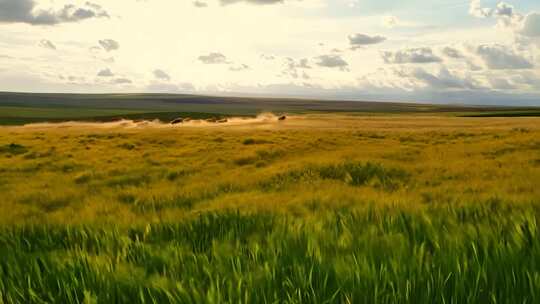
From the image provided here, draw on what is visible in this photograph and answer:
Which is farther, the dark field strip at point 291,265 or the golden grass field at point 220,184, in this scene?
the golden grass field at point 220,184

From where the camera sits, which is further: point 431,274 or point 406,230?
point 406,230

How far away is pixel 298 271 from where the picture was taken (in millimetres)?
3250

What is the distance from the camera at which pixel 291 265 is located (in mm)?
3453

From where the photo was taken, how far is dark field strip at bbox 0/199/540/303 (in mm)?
2975

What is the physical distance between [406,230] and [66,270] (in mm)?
2661

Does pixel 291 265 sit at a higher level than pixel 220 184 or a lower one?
higher

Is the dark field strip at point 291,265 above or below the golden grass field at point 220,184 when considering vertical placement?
above

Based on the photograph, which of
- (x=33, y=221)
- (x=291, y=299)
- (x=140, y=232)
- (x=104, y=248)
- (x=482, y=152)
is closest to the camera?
(x=291, y=299)

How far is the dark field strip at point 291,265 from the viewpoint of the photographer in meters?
2.97

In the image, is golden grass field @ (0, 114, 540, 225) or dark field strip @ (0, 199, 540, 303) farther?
golden grass field @ (0, 114, 540, 225)

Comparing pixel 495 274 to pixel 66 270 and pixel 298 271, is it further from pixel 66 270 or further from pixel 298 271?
pixel 66 270

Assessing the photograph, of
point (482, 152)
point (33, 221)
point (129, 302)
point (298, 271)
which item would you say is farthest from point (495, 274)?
point (482, 152)

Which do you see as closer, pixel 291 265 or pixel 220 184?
pixel 291 265

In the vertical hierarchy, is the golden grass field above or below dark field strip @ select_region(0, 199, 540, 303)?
below
